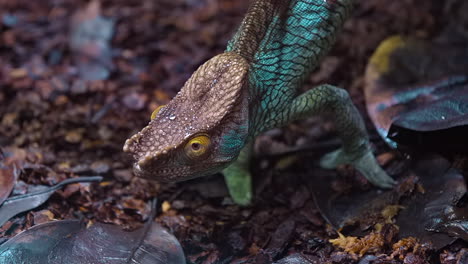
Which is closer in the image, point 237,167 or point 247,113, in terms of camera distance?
point 247,113

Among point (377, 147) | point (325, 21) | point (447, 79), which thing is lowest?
point (377, 147)

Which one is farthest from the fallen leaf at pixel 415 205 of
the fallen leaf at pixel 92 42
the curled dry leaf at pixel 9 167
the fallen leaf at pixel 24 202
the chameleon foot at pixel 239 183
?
the fallen leaf at pixel 92 42

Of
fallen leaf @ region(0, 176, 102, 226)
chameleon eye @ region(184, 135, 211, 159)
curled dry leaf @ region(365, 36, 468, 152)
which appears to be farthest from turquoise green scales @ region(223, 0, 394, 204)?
fallen leaf @ region(0, 176, 102, 226)

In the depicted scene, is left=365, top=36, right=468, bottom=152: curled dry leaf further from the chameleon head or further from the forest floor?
the chameleon head

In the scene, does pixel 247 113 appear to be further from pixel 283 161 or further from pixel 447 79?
pixel 447 79

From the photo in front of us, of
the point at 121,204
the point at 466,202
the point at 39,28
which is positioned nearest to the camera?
the point at 466,202

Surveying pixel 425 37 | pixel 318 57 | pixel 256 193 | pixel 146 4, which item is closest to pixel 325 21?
pixel 318 57

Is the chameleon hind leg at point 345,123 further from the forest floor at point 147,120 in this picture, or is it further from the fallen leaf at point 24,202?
the fallen leaf at point 24,202

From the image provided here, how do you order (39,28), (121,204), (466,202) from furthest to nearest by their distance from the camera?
(39,28) < (121,204) < (466,202)
